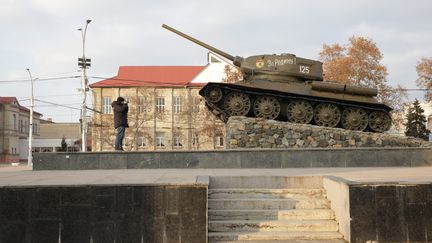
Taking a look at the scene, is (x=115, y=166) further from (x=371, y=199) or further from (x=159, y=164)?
(x=371, y=199)

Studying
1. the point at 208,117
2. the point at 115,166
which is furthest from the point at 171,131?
the point at 115,166

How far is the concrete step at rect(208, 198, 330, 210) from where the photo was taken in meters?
7.41

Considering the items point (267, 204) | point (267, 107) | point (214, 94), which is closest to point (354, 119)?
point (267, 107)

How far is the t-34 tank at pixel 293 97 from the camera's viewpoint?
17.4 metres

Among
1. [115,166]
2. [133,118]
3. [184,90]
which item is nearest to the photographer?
[115,166]

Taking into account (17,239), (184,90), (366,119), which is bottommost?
(17,239)

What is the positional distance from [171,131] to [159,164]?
42.8m

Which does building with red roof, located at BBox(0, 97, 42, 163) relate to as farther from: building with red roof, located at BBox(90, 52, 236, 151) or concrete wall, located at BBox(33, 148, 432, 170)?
concrete wall, located at BBox(33, 148, 432, 170)

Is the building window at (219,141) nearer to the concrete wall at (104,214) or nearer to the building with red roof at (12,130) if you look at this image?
the building with red roof at (12,130)

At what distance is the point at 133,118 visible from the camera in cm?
5031

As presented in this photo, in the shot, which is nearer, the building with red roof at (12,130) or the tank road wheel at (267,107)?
the tank road wheel at (267,107)

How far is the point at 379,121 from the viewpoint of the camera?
1836 cm

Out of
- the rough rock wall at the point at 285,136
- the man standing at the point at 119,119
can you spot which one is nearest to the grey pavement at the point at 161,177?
the man standing at the point at 119,119

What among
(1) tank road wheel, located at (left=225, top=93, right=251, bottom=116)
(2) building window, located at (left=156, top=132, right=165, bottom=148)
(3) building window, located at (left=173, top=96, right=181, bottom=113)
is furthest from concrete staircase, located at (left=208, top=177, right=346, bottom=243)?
(3) building window, located at (left=173, top=96, right=181, bottom=113)
